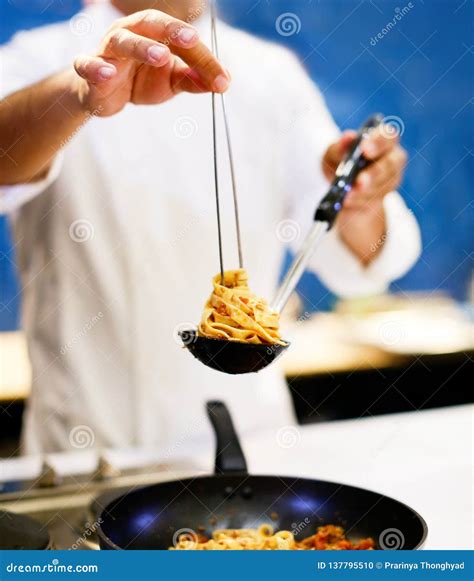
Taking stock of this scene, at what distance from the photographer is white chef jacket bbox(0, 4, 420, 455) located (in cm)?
145

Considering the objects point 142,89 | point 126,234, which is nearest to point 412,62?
point 126,234

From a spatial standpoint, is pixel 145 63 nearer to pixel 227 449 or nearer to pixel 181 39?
pixel 181 39

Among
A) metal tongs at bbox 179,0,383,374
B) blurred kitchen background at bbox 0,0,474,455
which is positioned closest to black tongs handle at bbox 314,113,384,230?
metal tongs at bbox 179,0,383,374

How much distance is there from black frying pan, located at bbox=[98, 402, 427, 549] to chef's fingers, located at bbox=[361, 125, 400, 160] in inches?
18.2

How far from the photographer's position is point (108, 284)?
1.47m

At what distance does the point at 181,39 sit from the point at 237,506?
579mm

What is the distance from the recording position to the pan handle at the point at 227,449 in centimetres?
99

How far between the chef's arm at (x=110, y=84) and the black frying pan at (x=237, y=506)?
0.43 meters

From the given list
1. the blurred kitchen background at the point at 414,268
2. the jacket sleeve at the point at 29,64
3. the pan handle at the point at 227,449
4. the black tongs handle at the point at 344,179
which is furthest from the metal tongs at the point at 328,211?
the blurred kitchen background at the point at 414,268

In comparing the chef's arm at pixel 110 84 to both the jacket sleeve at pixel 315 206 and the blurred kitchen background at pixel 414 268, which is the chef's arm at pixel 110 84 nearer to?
the jacket sleeve at pixel 315 206

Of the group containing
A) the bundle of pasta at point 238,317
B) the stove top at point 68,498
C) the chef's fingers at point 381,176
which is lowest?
the stove top at point 68,498

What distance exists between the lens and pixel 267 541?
90cm

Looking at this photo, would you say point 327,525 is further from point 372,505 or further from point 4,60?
point 4,60

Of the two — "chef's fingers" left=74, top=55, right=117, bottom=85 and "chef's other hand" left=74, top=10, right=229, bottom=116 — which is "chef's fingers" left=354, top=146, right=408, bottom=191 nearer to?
"chef's other hand" left=74, top=10, right=229, bottom=116
